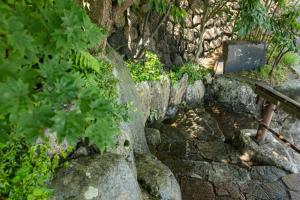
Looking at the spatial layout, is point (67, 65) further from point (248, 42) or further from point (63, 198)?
point (248, 42)

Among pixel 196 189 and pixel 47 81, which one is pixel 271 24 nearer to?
pixel 196 189

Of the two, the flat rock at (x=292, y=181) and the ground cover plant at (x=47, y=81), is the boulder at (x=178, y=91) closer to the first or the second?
the flat rock at (x=292, y=181)

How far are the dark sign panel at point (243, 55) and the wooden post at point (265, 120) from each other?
2.98 meters

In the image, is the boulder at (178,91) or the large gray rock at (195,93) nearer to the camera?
the boulder at (178,91)

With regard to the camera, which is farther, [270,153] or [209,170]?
[270,153]

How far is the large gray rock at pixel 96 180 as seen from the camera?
2943 millimetres

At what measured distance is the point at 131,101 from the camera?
4.86m

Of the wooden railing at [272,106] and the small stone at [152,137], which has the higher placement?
the wooden railing at [272,106]

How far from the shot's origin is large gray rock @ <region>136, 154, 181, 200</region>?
3.75 meters

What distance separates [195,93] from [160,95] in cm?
136

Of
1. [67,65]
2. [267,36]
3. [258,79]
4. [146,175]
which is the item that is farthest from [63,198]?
[267,36]

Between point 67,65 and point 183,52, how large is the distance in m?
6.78

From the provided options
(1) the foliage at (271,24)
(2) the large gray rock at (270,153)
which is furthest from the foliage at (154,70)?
(2) the large gray rock at (270,153)

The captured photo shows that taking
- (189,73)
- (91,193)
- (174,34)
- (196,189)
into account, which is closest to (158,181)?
(196,189)
